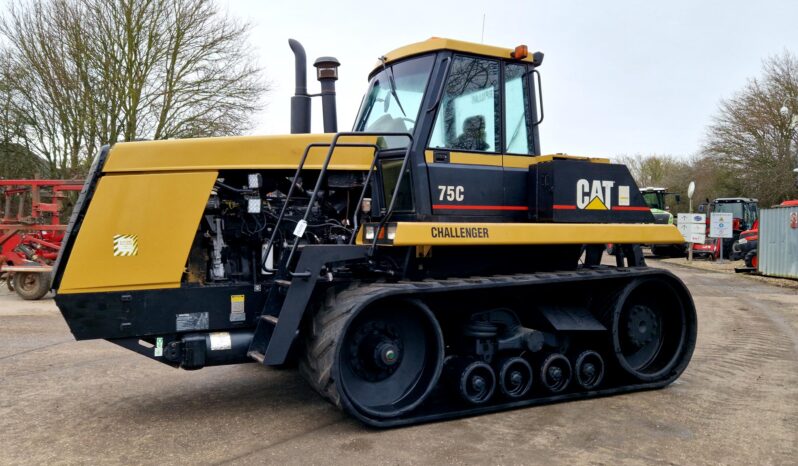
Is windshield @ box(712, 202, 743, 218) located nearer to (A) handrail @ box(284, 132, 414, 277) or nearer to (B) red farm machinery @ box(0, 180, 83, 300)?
(B) red farm machinery @ box(0, 180, 83, 300)

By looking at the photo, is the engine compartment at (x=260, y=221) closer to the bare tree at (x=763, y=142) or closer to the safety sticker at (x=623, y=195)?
the safety sticker at (x=623, y=195)

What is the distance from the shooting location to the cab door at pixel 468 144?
207 inches

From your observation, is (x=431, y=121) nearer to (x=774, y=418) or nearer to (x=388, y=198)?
(x=388, y=198)

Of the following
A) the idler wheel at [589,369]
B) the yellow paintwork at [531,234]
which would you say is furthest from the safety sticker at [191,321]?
the idler wheel at [589,369]

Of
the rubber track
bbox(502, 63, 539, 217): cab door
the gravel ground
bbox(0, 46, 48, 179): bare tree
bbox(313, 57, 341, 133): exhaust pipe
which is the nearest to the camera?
the gravel ground

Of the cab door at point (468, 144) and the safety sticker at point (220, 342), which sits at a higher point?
the cab door at point (468, 144)

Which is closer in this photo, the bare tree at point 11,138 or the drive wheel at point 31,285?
the drive wheel at point 31,285

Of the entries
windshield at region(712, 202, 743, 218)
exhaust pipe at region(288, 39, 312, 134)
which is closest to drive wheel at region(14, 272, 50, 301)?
exhaust pipe at region(288, 39, 312, 134)

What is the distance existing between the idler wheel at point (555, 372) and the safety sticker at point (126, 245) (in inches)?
131

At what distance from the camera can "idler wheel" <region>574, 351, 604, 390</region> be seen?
18.8 ft

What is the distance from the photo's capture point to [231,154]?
16.8ft

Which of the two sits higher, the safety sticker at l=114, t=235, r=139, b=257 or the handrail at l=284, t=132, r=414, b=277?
the handrail at l=284, t=132, r=414, b=277

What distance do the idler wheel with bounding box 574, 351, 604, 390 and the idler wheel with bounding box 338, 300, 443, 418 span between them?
4.61 feet

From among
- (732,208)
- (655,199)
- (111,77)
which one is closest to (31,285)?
(111,77)
